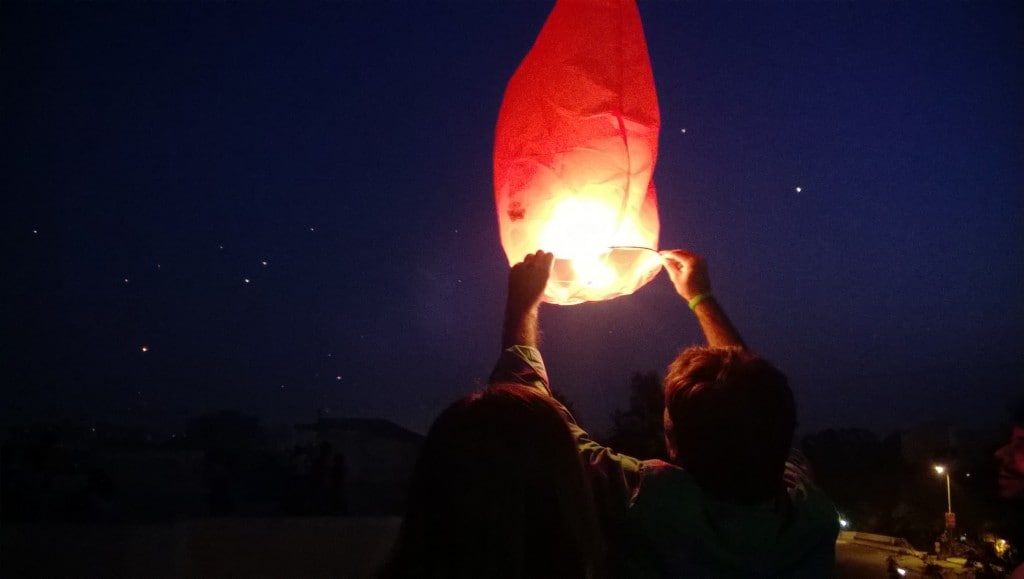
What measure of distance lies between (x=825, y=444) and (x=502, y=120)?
10907mm

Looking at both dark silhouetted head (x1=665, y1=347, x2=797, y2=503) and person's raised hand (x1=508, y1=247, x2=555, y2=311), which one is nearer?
dark silhouetted head (x1=665, y1=347, x2=797, y2=503)

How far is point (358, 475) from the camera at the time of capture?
6625 millimetres

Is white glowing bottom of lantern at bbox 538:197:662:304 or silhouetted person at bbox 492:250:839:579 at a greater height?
white glowing bottom of lantern at bbox 538:197:662:304

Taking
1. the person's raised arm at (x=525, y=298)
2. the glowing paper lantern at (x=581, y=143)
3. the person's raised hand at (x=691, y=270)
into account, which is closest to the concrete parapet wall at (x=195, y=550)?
the person's raised arm at (x=525, y=298)

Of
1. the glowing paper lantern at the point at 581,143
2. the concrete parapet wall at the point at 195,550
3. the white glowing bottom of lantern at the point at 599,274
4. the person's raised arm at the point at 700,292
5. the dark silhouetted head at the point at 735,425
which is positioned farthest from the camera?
the concrete parapet wall at the point at 195,550

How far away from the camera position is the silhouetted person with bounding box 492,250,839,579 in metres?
1.19

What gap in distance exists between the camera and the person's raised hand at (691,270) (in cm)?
178

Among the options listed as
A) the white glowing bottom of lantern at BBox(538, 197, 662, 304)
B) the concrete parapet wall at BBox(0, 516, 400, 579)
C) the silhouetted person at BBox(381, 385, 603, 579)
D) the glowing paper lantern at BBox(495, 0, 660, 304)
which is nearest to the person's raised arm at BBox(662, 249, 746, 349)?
the white glowing bottom of lantern at BBox(538, 197, 662, 304)

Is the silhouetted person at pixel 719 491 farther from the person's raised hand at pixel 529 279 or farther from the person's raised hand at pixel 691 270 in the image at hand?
the person's raised hand at pixel 691 270

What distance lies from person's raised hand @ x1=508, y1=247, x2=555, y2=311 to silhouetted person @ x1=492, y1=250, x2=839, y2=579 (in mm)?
373

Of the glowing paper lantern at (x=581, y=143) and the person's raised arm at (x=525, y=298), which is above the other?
the glowing paper lantern at (x=581, y=143)

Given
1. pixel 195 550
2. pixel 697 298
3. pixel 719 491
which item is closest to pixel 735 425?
pixel 719 491

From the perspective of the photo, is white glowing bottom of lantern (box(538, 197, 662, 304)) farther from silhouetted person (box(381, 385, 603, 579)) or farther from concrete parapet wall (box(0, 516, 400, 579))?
concrete parapet wall (box(0, 516, 400, 579))

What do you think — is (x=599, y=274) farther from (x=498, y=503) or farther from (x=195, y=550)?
(x=195, y=550)
